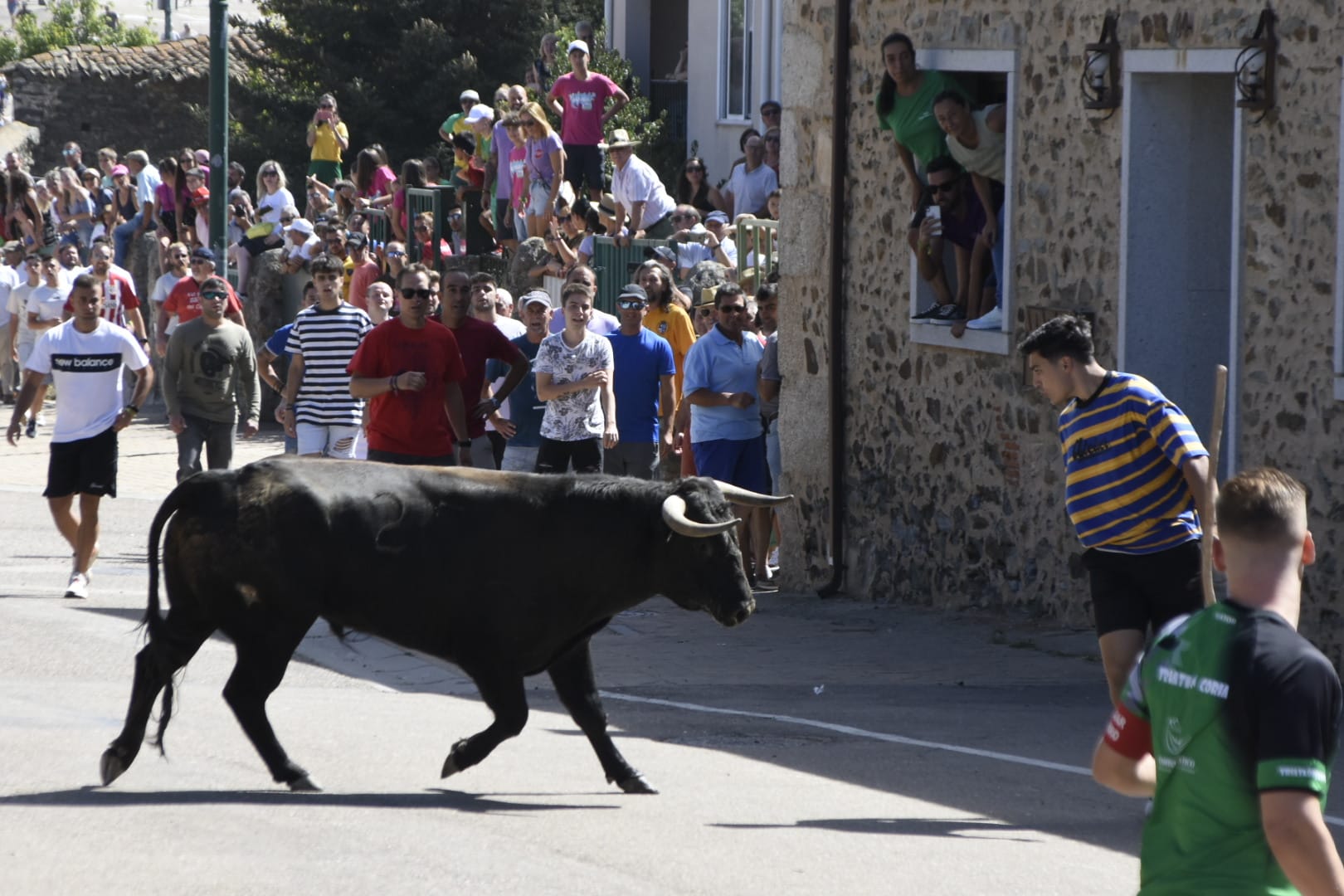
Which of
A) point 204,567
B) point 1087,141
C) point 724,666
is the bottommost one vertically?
point 724,666

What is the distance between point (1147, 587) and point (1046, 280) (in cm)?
460

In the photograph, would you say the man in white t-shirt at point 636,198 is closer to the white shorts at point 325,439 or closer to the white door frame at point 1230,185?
the white shorts at point 325,439

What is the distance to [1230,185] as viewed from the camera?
427 inches

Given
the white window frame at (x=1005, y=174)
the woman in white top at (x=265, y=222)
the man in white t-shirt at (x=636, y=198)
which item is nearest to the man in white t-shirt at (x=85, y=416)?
the white window frame at (x=1005, y=174)

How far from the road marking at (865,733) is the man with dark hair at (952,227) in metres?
3.68

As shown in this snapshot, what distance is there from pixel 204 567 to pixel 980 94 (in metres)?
7.05

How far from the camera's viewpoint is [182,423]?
13500mm

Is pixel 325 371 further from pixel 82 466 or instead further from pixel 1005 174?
pixel 1005 174

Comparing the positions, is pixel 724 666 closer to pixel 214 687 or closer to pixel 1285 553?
pixel 214 687

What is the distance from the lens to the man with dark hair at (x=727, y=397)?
42.3 feet

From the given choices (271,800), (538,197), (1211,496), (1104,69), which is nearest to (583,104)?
(538,197)

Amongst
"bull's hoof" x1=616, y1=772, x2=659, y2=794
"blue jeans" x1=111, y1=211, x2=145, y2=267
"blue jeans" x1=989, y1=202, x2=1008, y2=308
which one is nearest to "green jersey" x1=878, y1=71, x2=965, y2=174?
"blue jeans" x1=989, y1=202, x2=1008, y2=308

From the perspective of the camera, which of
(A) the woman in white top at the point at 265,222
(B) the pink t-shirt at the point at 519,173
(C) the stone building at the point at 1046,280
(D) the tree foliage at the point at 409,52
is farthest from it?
(D) the tree foliage at the point at 409,52

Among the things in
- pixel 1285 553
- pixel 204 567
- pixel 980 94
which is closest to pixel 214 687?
pixel 204 567
